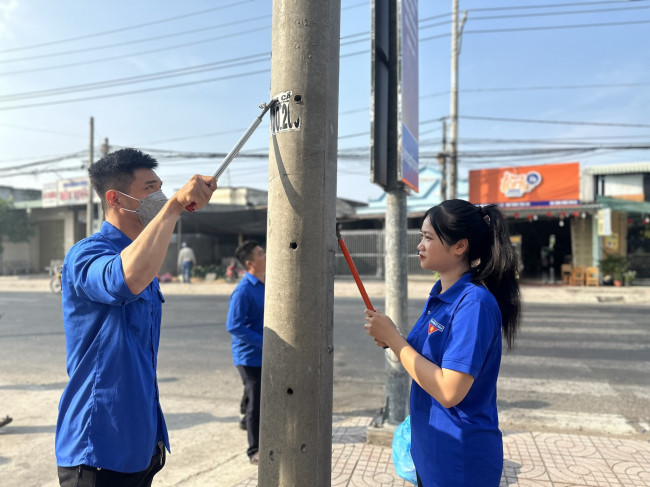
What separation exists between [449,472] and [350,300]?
13.6 m

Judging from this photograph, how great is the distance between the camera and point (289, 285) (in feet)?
6.25

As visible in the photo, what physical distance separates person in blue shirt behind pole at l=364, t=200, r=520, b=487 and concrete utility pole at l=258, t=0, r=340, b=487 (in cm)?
26

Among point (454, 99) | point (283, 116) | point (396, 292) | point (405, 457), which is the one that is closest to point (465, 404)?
point (405, 457)

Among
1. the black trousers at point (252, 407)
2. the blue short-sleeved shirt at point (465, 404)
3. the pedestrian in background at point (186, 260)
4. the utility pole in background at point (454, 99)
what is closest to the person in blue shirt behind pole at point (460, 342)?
the blue short-sleeved shirt at point (465, 404)

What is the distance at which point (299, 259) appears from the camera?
189 centimetres

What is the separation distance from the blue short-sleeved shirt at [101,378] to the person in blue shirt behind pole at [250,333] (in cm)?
223

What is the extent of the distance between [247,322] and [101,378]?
250cm

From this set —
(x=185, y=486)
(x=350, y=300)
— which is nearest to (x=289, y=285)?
(x=185, y=486)

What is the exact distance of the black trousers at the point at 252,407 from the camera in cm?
399

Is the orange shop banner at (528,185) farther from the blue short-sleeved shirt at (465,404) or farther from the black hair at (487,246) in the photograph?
the blue short-sleeved shirt at (465,404)

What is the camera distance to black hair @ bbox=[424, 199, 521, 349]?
1.92m

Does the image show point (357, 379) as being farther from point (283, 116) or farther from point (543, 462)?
point (283, 116)

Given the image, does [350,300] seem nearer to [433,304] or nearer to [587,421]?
[587,421]

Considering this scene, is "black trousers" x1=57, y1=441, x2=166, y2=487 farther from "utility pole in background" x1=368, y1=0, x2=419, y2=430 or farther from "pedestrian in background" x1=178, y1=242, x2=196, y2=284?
"pedestrian in background" x1=178, y1=242, x2=196, y2=284
